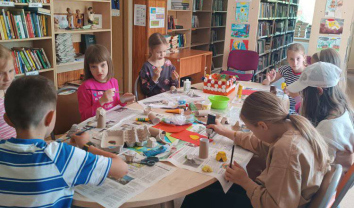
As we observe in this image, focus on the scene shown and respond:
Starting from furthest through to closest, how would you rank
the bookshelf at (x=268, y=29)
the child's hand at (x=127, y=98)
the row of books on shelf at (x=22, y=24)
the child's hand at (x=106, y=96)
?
the bookshelf at (x=268, y=29) < the row of books on shelf at (x=22, y=24) < the child's hand at (x=127, y=98) < the child's hand at (x=106, y=96)

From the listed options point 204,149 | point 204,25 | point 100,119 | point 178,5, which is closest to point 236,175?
point 204,149

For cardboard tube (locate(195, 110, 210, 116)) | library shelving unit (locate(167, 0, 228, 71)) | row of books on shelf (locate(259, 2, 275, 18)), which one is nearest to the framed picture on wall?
library shelving unit (locate(167, 0, 228, 71))

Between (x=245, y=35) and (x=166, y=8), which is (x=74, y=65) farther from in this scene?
(x=245, y=35)

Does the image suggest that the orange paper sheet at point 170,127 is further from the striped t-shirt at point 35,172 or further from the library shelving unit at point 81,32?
the library shelving unit at point 81,32

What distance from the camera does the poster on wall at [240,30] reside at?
4348 mm

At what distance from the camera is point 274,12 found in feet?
19.5

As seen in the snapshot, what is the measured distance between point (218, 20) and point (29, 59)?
14.3 feet

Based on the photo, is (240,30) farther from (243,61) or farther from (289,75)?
(289,75)

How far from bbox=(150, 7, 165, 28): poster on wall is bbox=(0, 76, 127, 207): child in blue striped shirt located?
3.41 metres

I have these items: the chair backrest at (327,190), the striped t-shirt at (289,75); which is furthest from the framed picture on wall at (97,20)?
the chair backrest at (327,190)

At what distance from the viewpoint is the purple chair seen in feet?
13.9

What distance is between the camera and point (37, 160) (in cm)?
97

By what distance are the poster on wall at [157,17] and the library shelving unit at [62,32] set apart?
0.69 m

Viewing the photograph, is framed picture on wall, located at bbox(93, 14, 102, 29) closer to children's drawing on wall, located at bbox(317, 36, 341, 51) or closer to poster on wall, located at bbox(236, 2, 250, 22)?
poster on wall, located at bbox(236, 2, 250, 22)
